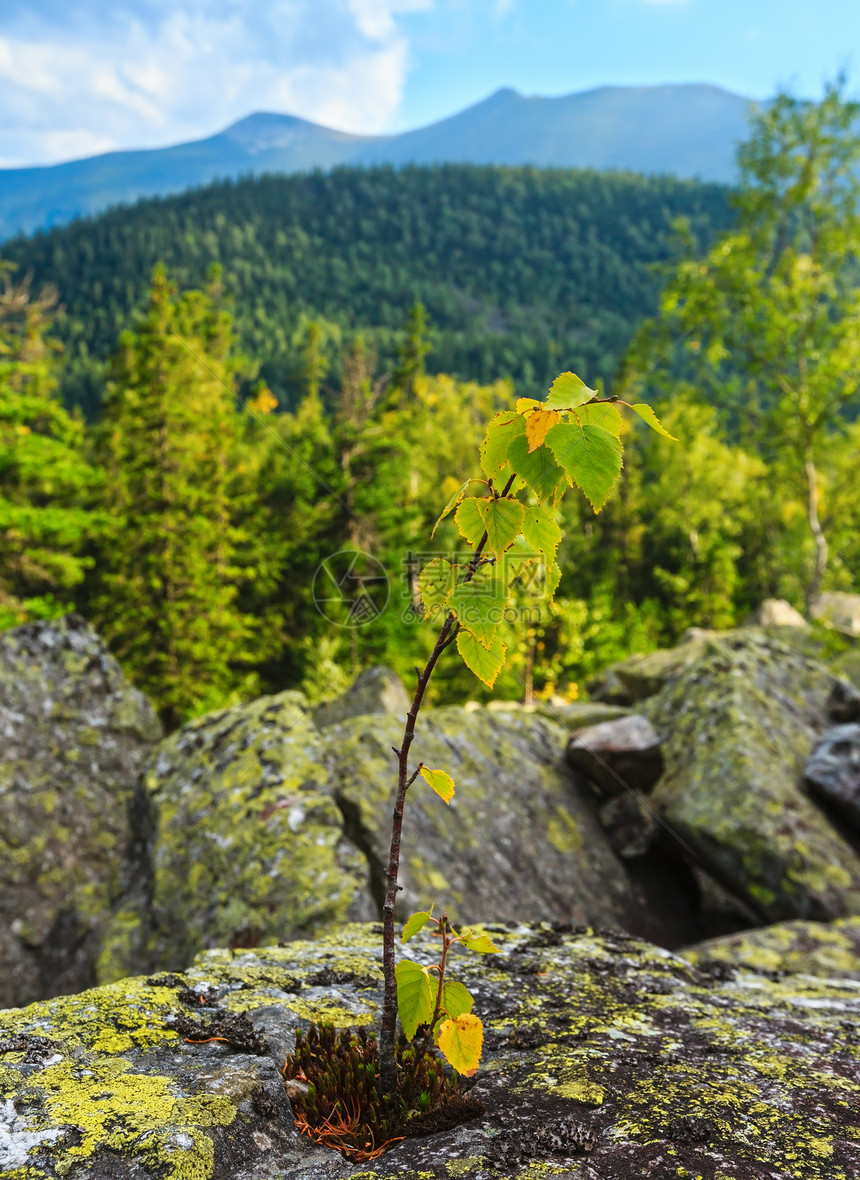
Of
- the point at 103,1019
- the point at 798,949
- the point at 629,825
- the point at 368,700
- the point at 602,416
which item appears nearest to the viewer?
the point at 602,416

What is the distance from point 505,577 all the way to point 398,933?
10.5 ft

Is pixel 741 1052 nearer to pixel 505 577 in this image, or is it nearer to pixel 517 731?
pixel 505 577

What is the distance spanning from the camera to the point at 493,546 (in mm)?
2289

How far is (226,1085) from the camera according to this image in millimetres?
2568

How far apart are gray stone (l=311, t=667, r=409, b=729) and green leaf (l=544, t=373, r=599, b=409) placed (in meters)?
9.87

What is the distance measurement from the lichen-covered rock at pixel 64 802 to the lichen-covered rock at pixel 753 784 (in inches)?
233

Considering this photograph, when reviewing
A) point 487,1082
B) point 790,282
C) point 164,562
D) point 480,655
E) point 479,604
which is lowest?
point 164,562

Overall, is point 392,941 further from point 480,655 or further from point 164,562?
point 164,562

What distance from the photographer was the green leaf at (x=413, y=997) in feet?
8.35

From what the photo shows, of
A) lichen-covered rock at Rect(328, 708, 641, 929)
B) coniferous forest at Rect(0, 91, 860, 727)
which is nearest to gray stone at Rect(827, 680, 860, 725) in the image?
lichen-covered rock at Rect(328, 708, 641, 929)

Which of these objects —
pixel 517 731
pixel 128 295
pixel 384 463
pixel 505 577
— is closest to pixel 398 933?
pixel 505 577

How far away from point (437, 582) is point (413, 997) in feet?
4.77

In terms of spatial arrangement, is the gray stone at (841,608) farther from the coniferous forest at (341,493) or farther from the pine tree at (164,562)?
the pine tree at (164,562)

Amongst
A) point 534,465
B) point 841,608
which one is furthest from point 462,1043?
point 841,608
